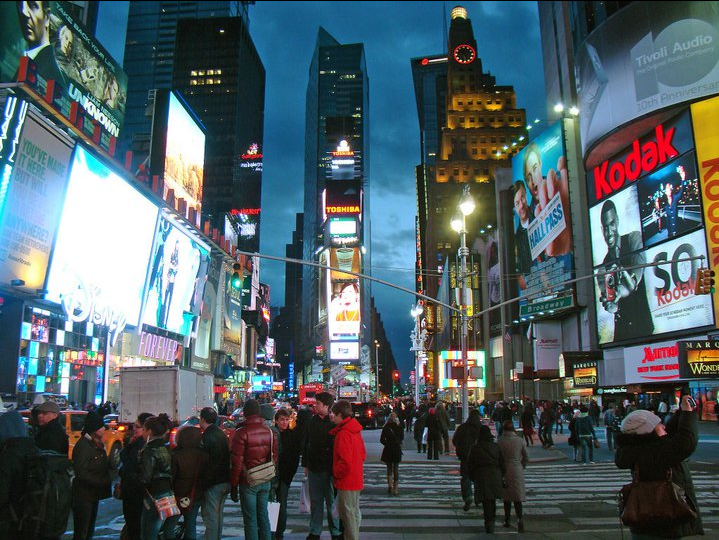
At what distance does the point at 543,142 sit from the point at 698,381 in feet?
106

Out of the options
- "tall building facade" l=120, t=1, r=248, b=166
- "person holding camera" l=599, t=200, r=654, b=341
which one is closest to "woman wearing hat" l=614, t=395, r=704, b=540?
"person holding camera" l=599, t=200, r=654, b=341

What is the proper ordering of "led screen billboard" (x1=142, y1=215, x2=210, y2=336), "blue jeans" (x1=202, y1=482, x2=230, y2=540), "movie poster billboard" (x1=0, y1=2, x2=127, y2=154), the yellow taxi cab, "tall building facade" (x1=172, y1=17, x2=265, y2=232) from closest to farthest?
"blue jeans" (x1=202, y1=482, x2=230, y2=540)
the yellow taxi cab
"movie poster billboard" (x1=0, y1=2, x2=127, y2=154)
"led screen billboard" (x1=142, y1=215, x2=210, y2=336)
"tall building facade" (x1=172, y1=17, x2=265, y2=232)

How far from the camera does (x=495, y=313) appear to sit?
294 feet

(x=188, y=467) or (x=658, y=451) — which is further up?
(x=658, y=451)

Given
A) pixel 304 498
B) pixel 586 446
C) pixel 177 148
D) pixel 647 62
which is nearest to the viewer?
pixel 304 498

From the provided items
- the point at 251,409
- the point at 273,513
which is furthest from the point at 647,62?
the point at 273,513

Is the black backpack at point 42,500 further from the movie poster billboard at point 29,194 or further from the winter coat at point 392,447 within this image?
the movie poster billboard at point 29,194

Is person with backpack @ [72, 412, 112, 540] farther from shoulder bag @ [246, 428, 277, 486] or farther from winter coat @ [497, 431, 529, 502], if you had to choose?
winter coat @ [497, 431, 529, 502]

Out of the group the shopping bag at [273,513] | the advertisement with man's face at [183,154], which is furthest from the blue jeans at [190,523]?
the advertisement with man's face at [183,154]

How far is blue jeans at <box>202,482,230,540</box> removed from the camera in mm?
7934

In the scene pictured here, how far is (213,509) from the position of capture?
7.98 meters

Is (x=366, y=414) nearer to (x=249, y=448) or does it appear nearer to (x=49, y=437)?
(x=49, y=437)

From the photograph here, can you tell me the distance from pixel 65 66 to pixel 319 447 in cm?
3933

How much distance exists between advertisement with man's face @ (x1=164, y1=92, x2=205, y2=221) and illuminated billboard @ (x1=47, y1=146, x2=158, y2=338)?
37.6ft
